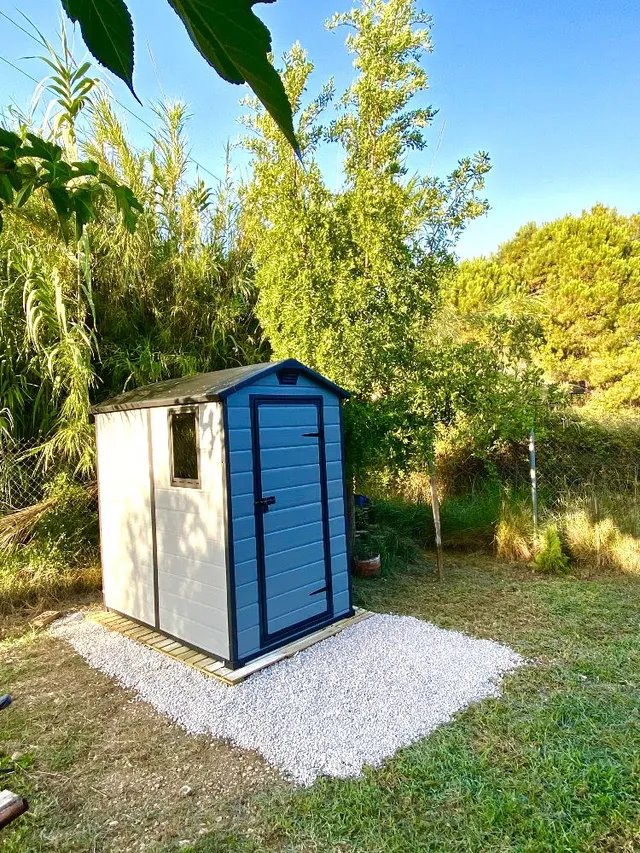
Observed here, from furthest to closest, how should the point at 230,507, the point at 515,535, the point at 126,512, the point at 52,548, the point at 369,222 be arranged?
the point at 515,535 → the point at 52,548 → the point at 369,222 → the point at 126,512 → the point at 230,507

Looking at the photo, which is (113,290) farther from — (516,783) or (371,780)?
(516,783)

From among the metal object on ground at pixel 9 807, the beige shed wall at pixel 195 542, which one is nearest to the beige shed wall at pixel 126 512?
the beige shed wall at pixel 195 542

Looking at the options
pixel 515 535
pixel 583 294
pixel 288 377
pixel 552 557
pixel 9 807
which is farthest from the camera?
pixel 583 294

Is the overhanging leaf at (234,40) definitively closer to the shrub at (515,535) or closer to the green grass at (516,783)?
the green grass at (516,783)

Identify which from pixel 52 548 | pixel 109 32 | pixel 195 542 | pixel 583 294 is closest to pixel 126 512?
pixel 195 542

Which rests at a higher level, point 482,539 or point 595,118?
point 595,118

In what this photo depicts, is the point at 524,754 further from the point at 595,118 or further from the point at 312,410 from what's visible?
the point at 595,118

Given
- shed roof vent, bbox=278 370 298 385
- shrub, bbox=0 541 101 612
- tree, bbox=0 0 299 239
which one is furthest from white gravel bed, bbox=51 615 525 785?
tree, bbox=0 0 299 239

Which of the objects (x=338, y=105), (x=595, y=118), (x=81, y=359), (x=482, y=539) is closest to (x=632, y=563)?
(x=482, y=539)

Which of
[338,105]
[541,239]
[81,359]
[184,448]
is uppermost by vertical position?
[541,239]

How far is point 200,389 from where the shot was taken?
3.46 m

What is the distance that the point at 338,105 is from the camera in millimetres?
4652

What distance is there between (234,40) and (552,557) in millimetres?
5553

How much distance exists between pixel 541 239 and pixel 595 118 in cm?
695
